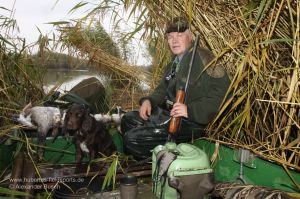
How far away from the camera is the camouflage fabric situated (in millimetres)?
1865

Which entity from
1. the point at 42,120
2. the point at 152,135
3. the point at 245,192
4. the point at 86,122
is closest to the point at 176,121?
the point at 152,135

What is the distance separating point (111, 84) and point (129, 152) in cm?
305

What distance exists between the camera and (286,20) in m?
2.35

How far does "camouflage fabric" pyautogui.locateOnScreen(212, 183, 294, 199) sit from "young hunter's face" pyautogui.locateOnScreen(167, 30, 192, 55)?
139 cm

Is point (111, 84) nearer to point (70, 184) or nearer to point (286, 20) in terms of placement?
point (70, 184)

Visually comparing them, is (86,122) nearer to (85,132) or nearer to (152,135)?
(85,132)

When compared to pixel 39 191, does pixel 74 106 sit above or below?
above

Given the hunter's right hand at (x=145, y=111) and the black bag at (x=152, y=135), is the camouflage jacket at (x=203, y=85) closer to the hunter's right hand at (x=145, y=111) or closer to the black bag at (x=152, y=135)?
the black bag at (x=152, y=135)

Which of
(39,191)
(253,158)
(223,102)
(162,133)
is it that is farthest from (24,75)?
(253,158)

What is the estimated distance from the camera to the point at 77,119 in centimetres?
323

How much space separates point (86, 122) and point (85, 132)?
0.11 m

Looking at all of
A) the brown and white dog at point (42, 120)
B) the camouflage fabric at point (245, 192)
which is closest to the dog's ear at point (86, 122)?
the brown and white dog at point (42, 120)

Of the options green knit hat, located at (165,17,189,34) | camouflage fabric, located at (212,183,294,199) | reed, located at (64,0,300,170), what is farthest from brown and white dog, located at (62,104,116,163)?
camouflage fabric, located at (212,183,294,199)

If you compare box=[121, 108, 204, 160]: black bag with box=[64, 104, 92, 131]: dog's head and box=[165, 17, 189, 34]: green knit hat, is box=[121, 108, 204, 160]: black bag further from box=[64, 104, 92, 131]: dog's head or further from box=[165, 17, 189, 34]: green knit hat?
box=[165, 17, 189, 34]: green knit hat
